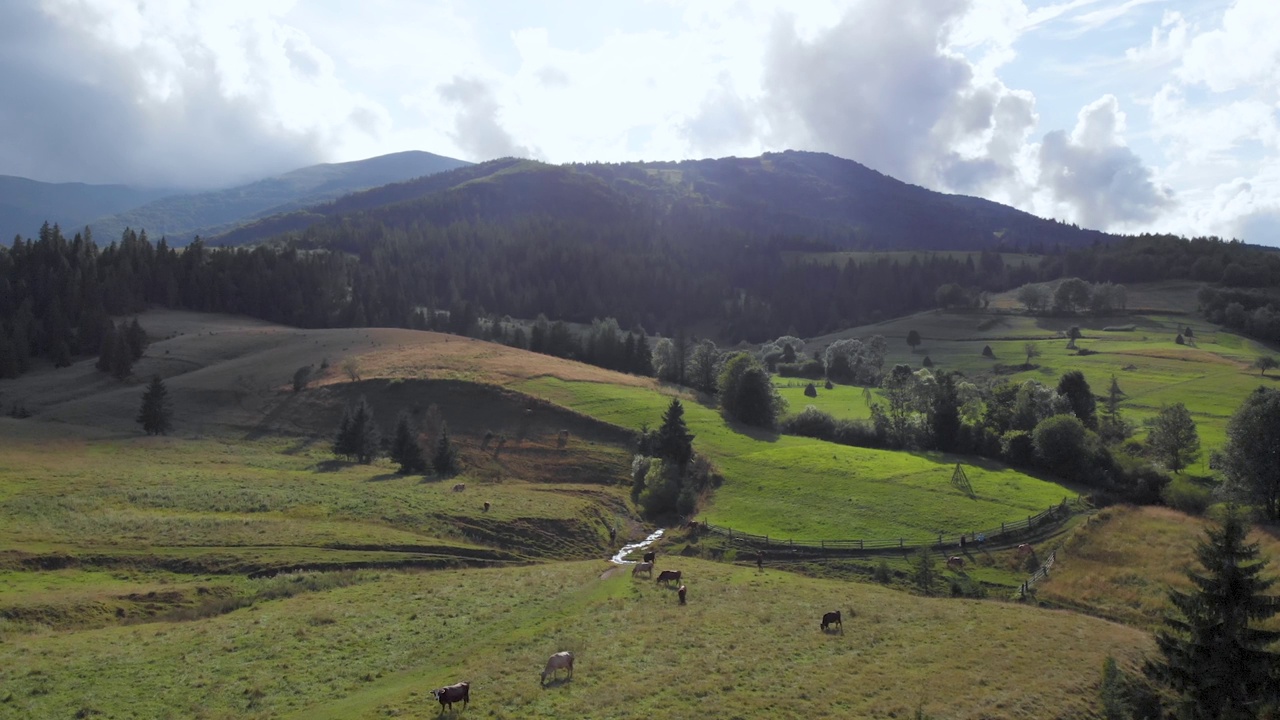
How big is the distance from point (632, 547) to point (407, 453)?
24505 mm

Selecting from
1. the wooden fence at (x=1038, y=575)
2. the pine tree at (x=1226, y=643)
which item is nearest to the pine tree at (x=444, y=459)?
the wooden fence at (x=1038, y=575)

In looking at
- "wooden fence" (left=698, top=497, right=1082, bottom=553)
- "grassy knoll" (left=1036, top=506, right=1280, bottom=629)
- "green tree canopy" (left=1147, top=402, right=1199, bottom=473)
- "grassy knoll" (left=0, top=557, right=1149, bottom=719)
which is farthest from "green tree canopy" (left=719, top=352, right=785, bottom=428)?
"grassy knoll" (left=0, top=557, right=1149, bottom=719)

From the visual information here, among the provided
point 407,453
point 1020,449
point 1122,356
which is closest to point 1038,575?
point 1020,449

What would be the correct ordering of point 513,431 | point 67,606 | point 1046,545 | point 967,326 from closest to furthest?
point 67,606, point 1046,545, point 513,431, point 967,326

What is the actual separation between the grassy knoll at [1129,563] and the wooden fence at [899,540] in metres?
3.23

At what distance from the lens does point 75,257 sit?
5635 inches

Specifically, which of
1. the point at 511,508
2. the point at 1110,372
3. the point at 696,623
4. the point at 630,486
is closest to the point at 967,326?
the point at 1110,372

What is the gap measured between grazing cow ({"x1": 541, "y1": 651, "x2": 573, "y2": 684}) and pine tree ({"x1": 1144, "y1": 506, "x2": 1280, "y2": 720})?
22.4 meters

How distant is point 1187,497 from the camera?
64625mm

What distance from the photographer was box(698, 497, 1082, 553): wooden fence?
172 ft

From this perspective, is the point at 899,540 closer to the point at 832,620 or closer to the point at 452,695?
the point at 832,620

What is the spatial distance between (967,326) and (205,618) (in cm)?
18046

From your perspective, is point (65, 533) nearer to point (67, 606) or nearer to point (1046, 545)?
point (67, 606)

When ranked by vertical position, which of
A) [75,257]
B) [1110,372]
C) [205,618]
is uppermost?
[75,257]
